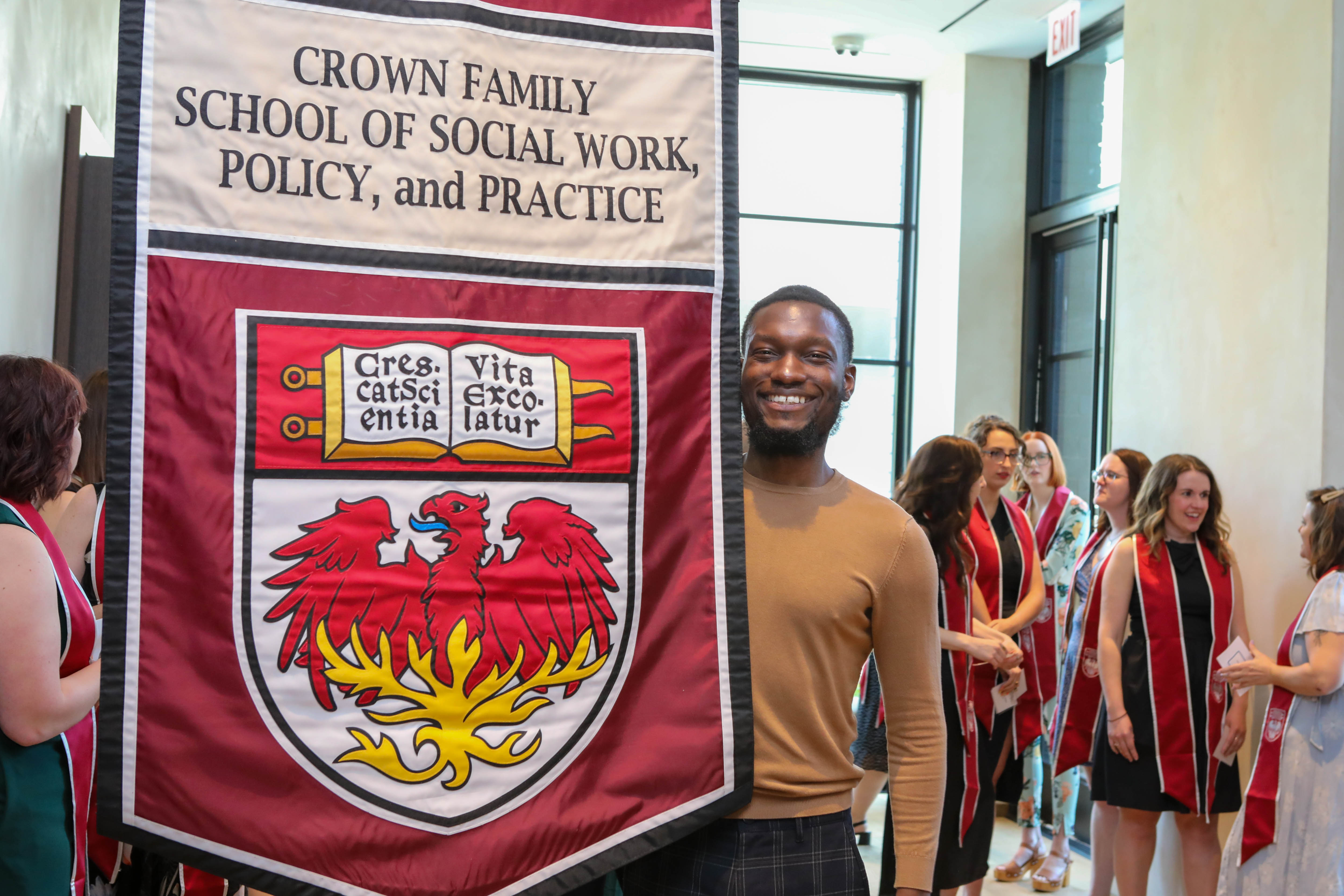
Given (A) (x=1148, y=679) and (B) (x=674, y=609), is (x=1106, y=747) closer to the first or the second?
(A) (x=1148, y=679)

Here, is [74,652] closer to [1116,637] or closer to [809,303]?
[809,303]

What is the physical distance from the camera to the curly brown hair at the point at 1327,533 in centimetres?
310

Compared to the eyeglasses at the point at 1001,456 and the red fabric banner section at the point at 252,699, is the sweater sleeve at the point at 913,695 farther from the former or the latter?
the eyeglasses at the point at 1001,456

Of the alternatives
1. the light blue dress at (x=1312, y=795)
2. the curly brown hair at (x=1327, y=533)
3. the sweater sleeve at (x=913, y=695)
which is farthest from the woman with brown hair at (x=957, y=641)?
the sweater sleeve at (x=913, y=695)

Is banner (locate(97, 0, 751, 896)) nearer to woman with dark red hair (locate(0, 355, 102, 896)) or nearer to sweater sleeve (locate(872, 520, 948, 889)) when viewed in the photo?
sweater sleeve (locate(872, 520, 948, 889))

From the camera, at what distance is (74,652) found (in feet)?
5.74

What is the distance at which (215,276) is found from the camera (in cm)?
142

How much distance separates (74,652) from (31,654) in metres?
0.14

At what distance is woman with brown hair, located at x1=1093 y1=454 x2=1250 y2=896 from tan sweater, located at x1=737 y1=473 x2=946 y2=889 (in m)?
2.01

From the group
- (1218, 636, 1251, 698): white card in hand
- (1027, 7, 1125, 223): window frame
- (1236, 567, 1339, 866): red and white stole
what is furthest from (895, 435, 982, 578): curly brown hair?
(1027, 7, 1125, 223): window frame

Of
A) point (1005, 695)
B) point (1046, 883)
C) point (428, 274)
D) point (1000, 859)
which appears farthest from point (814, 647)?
point (1000, 859)

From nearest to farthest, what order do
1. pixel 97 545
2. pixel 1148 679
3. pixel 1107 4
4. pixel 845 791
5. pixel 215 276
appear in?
pixel 215 276 < pixel 845 791 < pixel 97 545 < pixel 1148 679 < pixel 1107 4

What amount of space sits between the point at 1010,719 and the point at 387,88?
266 cm

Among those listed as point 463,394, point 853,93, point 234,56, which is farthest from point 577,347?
point 853,93
